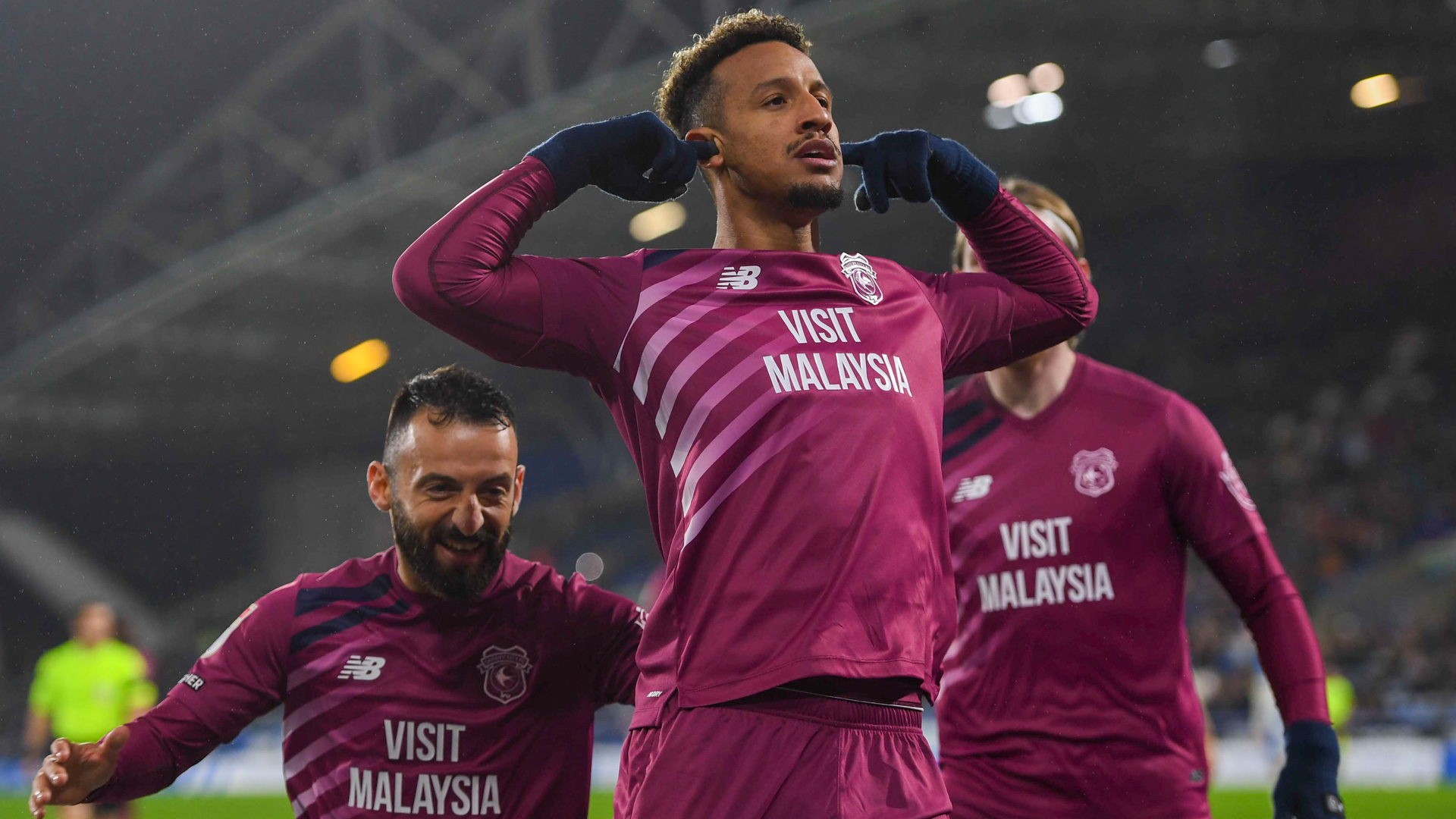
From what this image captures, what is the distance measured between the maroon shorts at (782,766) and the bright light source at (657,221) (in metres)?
13.8

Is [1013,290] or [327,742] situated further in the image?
[327,742]

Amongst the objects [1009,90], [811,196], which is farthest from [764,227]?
[1009,90]

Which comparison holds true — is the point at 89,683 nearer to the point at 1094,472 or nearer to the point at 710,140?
the point at 1094,472

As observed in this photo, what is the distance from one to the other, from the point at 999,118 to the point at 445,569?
1359 cm

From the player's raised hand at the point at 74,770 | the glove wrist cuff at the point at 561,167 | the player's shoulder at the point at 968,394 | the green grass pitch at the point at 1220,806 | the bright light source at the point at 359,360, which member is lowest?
the green grass pitch at the point at 1220,806

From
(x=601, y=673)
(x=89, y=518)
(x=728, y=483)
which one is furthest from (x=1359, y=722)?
(x=89, y=518)

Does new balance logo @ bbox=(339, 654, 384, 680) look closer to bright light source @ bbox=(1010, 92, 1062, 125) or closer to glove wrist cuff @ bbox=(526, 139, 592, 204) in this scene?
glove wrist cuff @ bbox=(526, 139, 592, 204)

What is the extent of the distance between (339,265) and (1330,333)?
634 inches

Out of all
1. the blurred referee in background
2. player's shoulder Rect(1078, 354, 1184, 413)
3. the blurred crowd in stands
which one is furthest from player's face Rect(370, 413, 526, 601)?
the blurred crowd in stands

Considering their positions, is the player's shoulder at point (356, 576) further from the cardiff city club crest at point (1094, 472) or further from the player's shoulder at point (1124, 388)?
the player's shoulder at point (1124, 388)

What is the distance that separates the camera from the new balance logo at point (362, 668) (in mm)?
2982

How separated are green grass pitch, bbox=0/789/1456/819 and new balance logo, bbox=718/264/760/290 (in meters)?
8.71

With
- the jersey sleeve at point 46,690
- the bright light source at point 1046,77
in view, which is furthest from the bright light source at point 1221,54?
the jersey sleeve at point 46,690

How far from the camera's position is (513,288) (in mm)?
2102
